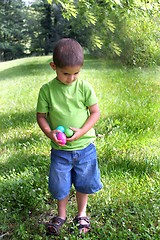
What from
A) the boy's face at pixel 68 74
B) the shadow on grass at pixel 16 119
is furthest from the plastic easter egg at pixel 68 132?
the shadow on grass at pixel 16 119

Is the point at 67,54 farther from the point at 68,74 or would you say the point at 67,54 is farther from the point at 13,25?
the point at 13,25

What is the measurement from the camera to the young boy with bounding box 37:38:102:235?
2.08 m

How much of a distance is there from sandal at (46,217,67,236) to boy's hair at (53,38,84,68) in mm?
1006

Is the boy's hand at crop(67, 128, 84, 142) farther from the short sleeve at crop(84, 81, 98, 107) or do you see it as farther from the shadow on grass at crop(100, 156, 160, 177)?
the shadow on grass at crop(100, 156, 160, 177)

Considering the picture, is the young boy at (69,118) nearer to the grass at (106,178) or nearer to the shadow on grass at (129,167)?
the grass at (106,178)

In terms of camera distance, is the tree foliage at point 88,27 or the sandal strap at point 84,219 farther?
the tree foliage at point 88,27

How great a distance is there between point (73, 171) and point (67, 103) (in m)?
0.46

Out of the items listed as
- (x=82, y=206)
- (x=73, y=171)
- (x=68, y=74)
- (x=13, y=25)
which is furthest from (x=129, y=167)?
(x=13, y=25)

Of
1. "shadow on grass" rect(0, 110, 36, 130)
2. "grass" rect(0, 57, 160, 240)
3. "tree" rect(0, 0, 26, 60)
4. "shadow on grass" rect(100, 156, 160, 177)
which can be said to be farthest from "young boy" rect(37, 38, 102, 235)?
"tree" rect(0, 0, 26, 60)

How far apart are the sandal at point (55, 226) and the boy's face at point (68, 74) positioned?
0.90 metres

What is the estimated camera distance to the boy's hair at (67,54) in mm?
2043

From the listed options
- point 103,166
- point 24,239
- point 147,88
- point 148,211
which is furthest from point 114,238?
point 147,88

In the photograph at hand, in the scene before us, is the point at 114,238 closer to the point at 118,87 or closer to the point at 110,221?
the point at 110,221

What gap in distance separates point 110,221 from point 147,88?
411 centimetres
